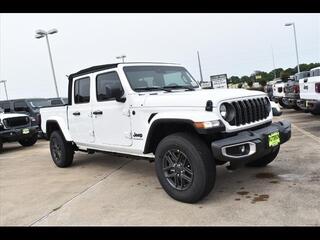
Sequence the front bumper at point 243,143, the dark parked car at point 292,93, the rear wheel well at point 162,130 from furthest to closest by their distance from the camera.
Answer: the dark parked car at point 292,93
the rear wheel well at point 162,130
the front bumper at point 243,143

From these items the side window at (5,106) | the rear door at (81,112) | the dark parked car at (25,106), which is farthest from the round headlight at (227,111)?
the side window at (5,106)

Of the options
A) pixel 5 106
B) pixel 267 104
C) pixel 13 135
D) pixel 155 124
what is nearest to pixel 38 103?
pixel 5 106

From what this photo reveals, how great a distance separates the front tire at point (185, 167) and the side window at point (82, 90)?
2.40 meters

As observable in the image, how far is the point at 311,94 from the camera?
36.3 ft

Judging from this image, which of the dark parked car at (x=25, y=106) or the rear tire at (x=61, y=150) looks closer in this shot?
the rear tire at (x=61, y=150)

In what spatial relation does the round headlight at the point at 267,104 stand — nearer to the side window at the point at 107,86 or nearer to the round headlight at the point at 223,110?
the round headlight at the point at 223,110

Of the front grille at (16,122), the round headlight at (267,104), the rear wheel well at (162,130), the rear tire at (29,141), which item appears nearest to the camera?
the rear wheel well at (162,130)

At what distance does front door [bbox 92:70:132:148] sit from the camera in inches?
233

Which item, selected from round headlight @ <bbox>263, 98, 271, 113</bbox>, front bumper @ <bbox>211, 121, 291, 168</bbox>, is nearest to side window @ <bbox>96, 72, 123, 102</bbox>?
front bumper @ <bbox>211, 121, 291, 168</bbox>

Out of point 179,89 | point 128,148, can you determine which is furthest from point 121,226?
point 179,89

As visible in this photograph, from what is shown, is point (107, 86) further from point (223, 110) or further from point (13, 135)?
point (13, 135)

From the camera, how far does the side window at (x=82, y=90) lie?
23.0ft

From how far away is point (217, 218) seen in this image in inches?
169

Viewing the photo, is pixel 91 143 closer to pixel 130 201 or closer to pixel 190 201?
pixel 130 201
